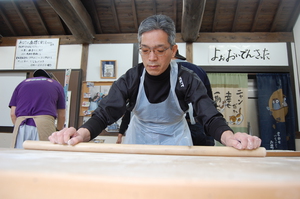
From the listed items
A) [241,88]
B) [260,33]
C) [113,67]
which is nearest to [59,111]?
[113,67]

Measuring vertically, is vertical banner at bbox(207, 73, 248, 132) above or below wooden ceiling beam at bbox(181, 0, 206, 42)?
below

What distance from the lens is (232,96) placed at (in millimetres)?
3885

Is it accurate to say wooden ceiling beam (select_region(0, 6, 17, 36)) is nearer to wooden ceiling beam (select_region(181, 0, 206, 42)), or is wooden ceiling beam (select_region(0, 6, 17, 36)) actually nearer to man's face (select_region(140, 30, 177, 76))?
wooden ceiling beam (select_region(181, 0, 206, 42))

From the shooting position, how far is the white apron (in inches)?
47.4

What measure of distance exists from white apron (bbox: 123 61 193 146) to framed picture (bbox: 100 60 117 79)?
2.88m

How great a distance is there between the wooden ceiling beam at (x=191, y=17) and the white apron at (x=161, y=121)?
2.03 meters

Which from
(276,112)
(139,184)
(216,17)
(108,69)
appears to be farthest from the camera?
(108,69)

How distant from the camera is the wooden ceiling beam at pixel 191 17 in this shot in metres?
2.86

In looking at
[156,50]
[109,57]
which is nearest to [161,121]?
[156,50]

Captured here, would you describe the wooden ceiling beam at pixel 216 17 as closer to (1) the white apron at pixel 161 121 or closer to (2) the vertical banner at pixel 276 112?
(2) the vertical banner at pixel 276 112

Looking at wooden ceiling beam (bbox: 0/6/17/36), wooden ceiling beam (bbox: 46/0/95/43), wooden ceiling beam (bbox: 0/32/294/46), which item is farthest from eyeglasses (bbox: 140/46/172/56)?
wooden ceiling beam (bbox: 0/6/17/36)

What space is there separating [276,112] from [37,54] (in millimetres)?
5098

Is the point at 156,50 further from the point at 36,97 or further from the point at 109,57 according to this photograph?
the point at 109,57

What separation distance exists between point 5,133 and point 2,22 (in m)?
2.43
